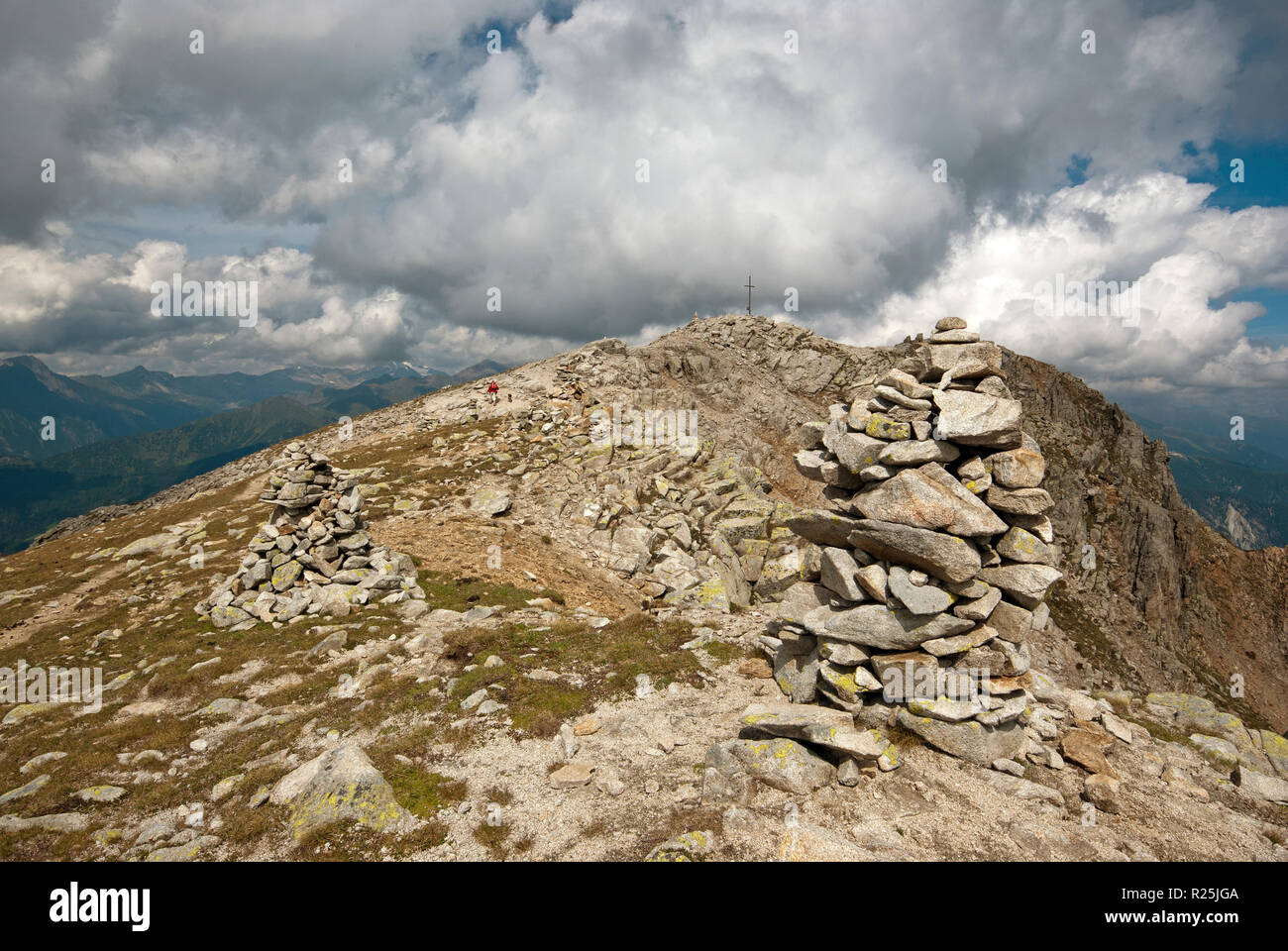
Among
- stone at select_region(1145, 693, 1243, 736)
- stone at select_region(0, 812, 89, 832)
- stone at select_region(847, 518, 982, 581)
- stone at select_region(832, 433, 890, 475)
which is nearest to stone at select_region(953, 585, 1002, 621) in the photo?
stone at select_region(847, 518, 982, 581)

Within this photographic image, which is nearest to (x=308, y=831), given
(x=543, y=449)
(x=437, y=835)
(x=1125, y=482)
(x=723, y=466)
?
(x=437, y=835)

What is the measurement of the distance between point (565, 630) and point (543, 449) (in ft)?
81.1

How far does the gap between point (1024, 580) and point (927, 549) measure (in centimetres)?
261

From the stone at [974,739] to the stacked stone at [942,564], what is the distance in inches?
1.0

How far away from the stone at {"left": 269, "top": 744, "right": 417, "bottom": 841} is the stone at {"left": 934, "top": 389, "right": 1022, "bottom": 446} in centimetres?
1464

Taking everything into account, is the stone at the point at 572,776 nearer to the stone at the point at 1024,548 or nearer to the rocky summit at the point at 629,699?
the rocky summit at the point at 629,699

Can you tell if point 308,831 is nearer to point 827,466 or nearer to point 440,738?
point 440,738

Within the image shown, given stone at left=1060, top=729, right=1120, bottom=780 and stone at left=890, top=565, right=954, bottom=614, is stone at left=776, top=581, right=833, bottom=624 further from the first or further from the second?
stone at left=1060, top=729, right=1120, bottom=780

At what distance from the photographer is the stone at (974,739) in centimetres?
1177

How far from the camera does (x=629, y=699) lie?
15.3 meters

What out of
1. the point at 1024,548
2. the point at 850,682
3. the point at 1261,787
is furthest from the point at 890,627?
the point at 1261,787

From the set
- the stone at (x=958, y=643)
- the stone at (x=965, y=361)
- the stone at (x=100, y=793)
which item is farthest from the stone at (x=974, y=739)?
the stone at (x=100, y=793)

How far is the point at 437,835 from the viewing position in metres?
9.69

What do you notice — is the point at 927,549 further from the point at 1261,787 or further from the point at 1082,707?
the point at 1261,787
